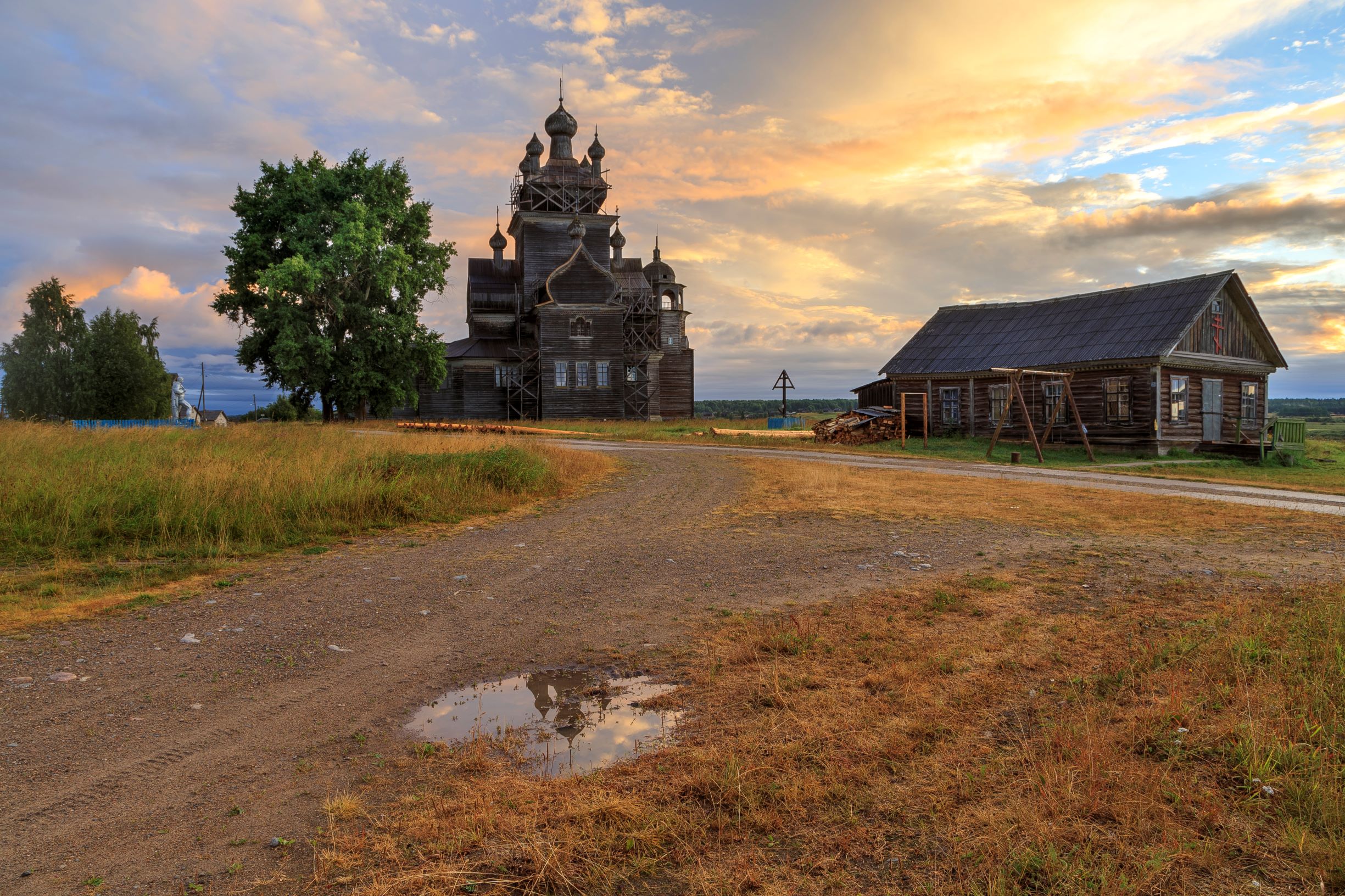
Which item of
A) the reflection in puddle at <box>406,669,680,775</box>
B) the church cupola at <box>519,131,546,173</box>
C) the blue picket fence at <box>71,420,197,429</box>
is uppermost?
the church cupola at <box>519,131,546,173</box>

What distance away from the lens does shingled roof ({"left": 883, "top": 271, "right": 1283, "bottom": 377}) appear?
25.8 meters

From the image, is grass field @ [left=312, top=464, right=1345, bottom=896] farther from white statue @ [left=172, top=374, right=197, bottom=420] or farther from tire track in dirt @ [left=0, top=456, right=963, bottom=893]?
white statue @ [left=172, top=374, right=197, bottom=420]

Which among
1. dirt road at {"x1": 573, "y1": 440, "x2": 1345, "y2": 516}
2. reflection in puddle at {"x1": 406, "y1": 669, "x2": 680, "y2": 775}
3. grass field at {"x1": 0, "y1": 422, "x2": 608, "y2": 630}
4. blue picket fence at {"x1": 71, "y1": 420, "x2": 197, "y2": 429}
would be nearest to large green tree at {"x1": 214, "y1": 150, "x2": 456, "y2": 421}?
blue picket fence at {"x1": 71, "y1": 420, "x2": 197, "y2": 429}

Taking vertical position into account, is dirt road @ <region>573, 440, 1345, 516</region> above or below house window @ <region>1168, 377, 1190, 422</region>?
Result: below

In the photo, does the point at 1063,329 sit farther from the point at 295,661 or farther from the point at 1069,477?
the point at 295,661

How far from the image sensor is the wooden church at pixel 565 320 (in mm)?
44781

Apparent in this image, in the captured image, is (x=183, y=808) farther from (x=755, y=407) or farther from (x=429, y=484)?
(x=755, y=407)

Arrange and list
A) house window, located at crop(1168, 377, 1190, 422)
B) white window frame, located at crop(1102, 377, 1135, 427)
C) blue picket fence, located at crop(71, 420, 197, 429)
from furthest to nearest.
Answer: white window frame, located at crop(1102, 377, 1135, 427)
house window, located at crop(1168, 377, 1190, 422)
blue picket fence, located at crop(71, 420, 197, 429)

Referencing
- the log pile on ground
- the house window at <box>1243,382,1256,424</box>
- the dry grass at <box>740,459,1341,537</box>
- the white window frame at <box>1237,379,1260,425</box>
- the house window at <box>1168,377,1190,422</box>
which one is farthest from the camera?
the log pile on ground

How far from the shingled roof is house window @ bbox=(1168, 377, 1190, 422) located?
1580 millimetres

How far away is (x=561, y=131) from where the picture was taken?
5178 centimetres

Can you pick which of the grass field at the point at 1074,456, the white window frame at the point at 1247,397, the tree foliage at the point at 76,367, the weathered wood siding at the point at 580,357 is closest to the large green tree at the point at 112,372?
the tree foliage at the point at 76,367

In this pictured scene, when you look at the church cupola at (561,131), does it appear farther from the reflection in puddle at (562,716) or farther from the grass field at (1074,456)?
the reflection in puddle at (562,716)

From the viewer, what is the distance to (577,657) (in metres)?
5.57
